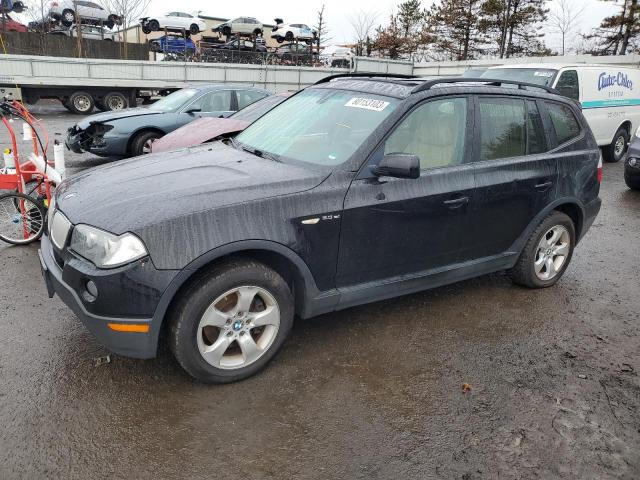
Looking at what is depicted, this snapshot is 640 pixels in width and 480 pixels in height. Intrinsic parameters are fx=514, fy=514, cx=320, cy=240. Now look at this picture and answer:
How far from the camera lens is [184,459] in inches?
98.9

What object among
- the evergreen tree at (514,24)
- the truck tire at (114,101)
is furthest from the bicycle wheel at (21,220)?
the evergreen tree at (514,24)

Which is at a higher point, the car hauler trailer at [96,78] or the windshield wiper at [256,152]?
the car hauler trailer at [96,78]

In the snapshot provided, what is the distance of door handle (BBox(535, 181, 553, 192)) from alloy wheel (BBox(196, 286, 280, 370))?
247cm

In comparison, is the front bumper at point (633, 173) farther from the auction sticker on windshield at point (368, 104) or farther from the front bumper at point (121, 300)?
the front bumper at point (121, 300)

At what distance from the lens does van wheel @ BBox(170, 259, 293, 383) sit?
111 inches

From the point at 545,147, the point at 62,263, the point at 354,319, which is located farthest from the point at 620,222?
the point at 62,263

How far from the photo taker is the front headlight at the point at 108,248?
104 inches

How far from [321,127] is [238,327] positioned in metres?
1.57

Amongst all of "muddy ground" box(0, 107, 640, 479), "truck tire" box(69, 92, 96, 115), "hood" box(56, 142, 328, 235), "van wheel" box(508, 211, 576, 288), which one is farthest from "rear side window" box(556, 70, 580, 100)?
"truck tire" box(69, 92, 96, 115)

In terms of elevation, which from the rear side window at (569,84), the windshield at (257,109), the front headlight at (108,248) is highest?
the rear side window at (569,84)

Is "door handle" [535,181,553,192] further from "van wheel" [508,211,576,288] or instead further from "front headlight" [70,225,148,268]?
"front headlight" [70,225,148,268]

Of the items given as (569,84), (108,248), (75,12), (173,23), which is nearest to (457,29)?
(173,23)

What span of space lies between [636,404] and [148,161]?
140 inches

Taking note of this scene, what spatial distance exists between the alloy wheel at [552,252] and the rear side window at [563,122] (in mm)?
797
